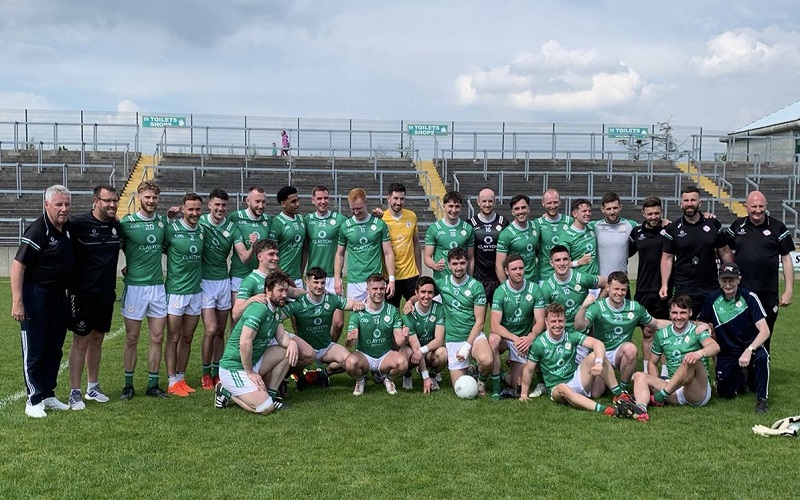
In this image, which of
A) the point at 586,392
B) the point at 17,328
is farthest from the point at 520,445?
the point at 17,328

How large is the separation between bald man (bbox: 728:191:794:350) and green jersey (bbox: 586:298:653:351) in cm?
115

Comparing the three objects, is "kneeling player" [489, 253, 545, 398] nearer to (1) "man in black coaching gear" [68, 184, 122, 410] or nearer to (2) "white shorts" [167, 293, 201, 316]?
(2) "white shorts" [167, 293, 201, 316]

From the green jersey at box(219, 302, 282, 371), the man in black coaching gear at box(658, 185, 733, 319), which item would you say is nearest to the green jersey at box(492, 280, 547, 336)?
the man in black coaching gear at box(658, 185, 733, 319)

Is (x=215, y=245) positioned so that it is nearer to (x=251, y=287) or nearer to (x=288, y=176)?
(x=251, y=287)

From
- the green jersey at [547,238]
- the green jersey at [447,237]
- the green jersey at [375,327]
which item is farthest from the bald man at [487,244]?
the green jersey at [375,327]

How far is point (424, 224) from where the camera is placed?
2064 centimetres

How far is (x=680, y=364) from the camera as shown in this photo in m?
6.18

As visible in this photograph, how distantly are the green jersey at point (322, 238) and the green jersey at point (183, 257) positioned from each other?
1.18 meters

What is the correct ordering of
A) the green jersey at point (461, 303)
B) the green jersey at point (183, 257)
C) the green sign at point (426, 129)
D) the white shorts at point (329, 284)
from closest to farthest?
the green jersey at point (183, 257)
the green jersey at point (461, 303)
the white shorts at point (329, 284)
the green sign at point (426, 129)

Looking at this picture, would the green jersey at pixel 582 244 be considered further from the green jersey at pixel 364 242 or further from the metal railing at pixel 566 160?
the metal railing at pixel 566 160

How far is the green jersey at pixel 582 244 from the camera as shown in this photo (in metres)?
7.32

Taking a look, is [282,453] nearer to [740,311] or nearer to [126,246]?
[126,246]

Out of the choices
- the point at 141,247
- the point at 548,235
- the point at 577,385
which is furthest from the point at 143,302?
the point at 548,235

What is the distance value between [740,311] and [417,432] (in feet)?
10.5
